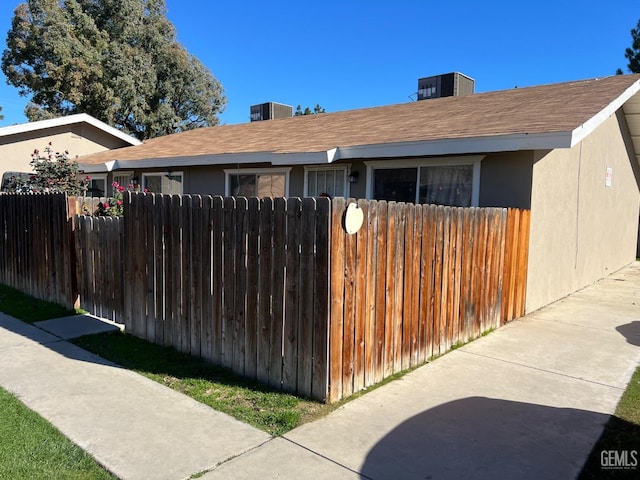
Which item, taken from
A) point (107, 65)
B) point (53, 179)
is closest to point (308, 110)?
point (107, 65)

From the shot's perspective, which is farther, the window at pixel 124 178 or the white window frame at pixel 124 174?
the window at pixel 124 178

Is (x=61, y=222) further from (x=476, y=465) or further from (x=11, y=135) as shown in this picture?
(x=11, y=135)

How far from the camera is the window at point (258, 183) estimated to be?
11.4 meters

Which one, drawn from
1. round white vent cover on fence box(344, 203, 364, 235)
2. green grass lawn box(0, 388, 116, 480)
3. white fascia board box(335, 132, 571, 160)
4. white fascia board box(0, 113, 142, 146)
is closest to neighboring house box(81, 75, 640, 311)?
white fascia board box(335, 132, 571, 160)

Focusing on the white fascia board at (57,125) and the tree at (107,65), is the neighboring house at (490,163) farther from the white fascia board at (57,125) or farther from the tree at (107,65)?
the tree at (107,65)

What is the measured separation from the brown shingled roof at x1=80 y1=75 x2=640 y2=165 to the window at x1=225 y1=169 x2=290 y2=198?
62 cm

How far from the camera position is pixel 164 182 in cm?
1431

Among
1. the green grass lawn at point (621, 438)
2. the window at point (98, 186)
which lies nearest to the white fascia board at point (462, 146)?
the green grass lawn at point (621, 438)

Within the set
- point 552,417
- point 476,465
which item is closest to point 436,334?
point 552,417

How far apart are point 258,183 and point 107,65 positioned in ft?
69.9

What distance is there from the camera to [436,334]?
5.66 metres

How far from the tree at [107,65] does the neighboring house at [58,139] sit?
1054cm

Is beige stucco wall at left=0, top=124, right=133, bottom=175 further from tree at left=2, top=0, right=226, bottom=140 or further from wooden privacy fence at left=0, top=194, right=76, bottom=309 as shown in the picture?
tree at left=2, top=0, right=226, bottom=140

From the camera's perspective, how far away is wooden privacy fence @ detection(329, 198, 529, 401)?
424 cm
